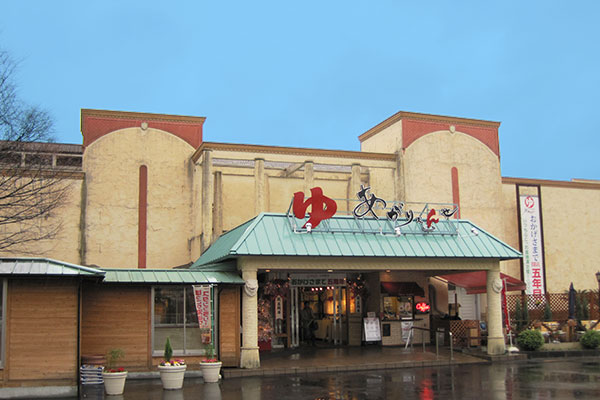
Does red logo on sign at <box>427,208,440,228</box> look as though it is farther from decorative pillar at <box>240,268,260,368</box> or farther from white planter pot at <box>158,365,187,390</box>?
white planter pot at <box>158,365,187,390</box>

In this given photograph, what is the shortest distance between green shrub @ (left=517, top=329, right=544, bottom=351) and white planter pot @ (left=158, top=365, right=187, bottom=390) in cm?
1325

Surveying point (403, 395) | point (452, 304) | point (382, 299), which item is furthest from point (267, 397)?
point (452, 304)

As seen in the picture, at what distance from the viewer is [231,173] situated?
32188 mm

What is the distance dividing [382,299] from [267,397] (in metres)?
12.7

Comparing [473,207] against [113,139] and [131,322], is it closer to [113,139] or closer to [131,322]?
[113,139]

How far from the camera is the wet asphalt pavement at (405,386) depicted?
611 inches

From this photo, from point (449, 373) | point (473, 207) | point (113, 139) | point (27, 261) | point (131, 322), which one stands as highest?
point (113, 139)

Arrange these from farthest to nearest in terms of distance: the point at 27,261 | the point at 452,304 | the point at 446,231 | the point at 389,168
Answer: the point at 389,168 → the point at 452,304 → the point at 446,231 → the point at 27,261

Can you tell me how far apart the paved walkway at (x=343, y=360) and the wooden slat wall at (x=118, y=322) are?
102 inches

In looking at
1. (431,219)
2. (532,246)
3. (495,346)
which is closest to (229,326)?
(431,219)

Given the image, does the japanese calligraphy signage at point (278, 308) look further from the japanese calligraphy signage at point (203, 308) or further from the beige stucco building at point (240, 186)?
the japanese calligraphy signage at point (203, 308)

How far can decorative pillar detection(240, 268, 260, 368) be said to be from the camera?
20.0 m

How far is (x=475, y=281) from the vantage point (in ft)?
92.3

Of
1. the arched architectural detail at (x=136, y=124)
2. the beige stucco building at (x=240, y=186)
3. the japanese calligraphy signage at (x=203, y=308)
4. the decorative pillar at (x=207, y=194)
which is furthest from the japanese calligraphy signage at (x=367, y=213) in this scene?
the arched architectural detail at (x=136, y=124)
